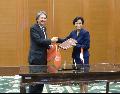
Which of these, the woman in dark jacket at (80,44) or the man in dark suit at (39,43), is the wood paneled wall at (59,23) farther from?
the man in dark suit at (39,43)

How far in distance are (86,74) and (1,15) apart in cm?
496

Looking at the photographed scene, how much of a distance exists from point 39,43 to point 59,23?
3769 mm

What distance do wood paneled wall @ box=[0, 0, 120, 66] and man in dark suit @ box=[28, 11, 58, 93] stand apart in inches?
139

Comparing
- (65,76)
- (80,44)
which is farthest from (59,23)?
(65,76)

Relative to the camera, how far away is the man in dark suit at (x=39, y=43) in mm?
4832

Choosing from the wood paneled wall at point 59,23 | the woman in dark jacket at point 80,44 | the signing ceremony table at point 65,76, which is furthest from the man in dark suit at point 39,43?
the wood paneled wall at point 59,23

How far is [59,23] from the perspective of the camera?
857 cm

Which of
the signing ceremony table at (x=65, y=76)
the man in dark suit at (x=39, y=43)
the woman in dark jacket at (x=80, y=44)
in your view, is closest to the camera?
the signing ceremony table at (x=65, y=76)

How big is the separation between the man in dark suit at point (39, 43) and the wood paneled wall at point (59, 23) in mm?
3532

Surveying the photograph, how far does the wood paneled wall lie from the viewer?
27.8ft

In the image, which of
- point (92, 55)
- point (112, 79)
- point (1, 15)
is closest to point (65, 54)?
point (92, 55)

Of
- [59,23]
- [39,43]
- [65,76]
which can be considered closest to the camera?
[65,76]

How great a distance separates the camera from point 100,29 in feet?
28.3

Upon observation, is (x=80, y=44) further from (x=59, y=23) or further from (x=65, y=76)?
(x=59, y=23)
